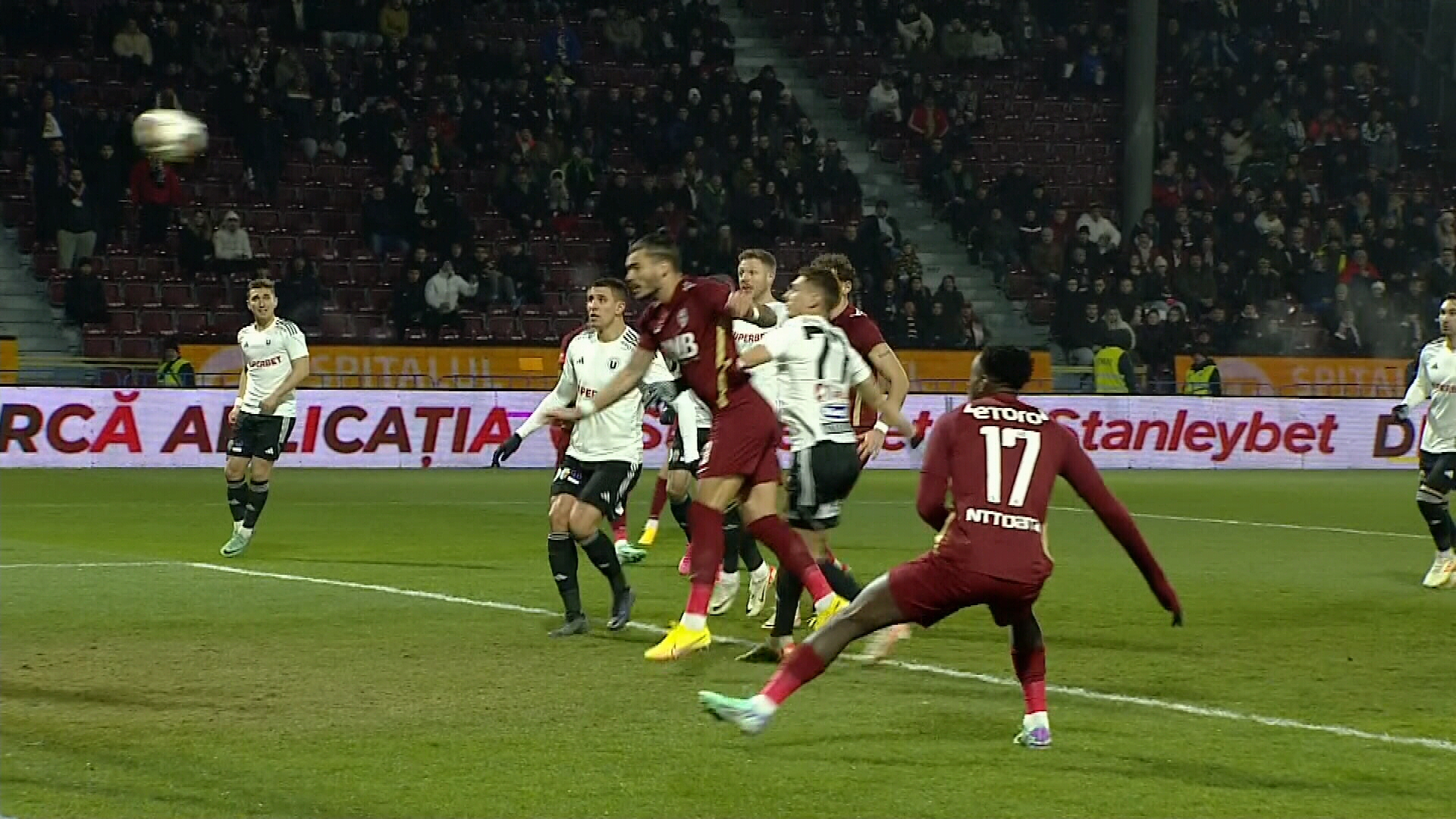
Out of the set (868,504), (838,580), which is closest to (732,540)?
(838,580)

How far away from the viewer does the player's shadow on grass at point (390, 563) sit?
15141 millimetres

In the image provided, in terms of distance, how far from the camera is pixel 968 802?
682cm

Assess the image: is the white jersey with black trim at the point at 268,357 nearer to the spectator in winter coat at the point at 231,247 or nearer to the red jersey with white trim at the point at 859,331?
the red jersey with white trim at the point at 859,331

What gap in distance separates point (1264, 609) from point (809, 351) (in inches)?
168

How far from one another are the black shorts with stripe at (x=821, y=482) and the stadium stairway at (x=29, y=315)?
783 inches

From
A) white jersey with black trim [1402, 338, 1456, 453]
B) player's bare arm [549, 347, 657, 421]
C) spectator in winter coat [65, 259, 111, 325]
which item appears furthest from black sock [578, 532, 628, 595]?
spectator in winter coat [65, 259, 111, 325]

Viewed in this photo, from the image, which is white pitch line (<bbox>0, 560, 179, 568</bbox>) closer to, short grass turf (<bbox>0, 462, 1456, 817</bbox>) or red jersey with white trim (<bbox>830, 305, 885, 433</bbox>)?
short grass turf (<bbox>0, 462, 1456, 817</bbox>)

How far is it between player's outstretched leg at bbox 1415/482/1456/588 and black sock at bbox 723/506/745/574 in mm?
5765

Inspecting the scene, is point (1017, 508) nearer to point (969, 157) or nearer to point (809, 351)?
point (809, 351)

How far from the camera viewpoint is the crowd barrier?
83.7 ft

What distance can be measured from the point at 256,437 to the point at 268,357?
2.26 ft

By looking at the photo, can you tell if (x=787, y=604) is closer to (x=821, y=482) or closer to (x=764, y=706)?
(x=821, y=482)

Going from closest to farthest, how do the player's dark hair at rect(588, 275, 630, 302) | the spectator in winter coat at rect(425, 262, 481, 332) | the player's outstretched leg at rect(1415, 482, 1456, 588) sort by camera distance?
1. the player's dark hair at rect(588, 275, 630, 302)
2. the player's outstretched leg at rect(1415, 482, 1456, 588)
3. the spectator in winter coat at rect(425, 262, 481, 332)

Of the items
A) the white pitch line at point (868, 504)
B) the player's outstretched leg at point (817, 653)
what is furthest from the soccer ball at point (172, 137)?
the white pitch line at point (868, 504)
